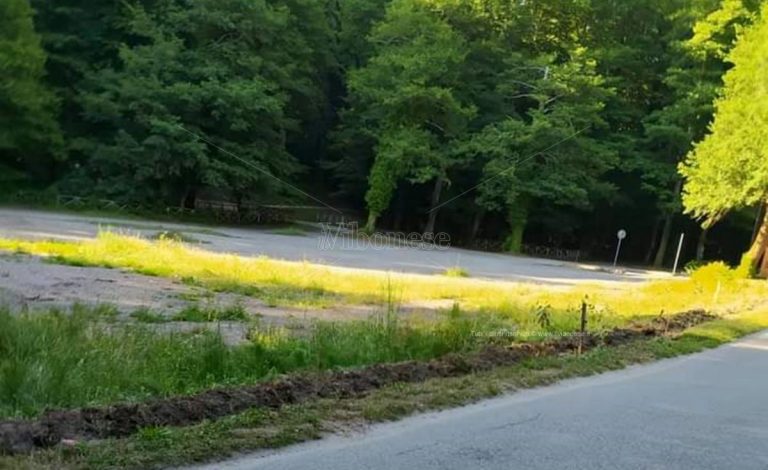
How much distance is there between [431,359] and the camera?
29.7 feet

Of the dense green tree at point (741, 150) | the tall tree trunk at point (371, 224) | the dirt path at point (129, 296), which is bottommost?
the dirt path at point (129, 296)

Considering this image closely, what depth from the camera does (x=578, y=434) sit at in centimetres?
671

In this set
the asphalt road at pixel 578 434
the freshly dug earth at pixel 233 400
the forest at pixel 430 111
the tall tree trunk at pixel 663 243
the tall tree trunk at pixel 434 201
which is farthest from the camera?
the tall tree trunk at pixel 663 243

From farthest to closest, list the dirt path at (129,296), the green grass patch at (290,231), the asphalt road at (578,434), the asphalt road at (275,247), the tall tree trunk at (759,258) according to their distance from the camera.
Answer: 1. the green grass patch at (290,231)
2. the tall tree trunk at (759,258)
3. the asphalt road at (275,247)
4. the dirt path at (129,296)
5. the asphalt road at (578,434)

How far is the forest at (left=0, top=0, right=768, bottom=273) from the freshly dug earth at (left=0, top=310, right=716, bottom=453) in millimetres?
27923

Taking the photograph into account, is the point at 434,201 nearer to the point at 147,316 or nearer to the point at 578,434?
the point at 147,316

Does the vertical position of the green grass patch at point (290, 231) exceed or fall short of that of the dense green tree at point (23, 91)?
it falls short

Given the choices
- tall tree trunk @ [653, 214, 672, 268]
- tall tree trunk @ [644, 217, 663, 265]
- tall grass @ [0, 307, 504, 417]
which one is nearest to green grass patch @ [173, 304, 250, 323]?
tall grass @ [0, 307, 504, 417]

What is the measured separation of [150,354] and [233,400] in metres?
1.85

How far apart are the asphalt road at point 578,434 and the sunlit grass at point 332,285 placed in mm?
4342

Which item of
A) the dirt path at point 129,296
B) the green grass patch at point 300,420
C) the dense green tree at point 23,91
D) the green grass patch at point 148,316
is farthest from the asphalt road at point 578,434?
the dense green tree at point 23,91

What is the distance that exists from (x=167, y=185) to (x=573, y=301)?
94.1 feet

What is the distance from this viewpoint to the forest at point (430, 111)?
1529 inches

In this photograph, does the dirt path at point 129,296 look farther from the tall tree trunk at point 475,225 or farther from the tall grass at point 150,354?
the tall tree trunk at point 475,225
